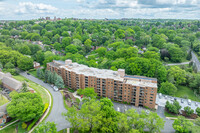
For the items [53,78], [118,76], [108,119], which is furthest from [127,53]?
[108,119]

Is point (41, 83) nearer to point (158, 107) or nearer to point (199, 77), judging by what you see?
point (158, 107)

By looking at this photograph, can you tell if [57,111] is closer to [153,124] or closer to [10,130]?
[10,130]

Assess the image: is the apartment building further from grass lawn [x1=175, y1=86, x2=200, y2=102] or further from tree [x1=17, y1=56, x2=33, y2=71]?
tree [x1=17, y1=56, x2=33, y2=71]

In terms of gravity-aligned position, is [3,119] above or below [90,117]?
below

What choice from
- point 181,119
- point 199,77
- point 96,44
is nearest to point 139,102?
point 181,119

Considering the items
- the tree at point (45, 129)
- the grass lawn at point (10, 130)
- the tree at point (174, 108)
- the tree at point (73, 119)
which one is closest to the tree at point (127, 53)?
the tree at point (174, 108)

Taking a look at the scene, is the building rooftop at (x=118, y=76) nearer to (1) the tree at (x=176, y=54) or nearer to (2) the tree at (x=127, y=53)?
(2) the tree at (x=127, y=53)

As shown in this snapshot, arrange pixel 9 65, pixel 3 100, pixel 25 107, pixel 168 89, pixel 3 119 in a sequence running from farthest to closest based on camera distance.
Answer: pixel 9 65 → pixel 168 89 → pixel 3 100 → pixel 3 119 → pixel 25 107
